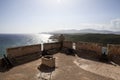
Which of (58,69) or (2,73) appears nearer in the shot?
(2,73)

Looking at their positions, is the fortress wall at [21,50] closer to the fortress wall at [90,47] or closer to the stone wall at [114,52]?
the fortress wall at [90,47]

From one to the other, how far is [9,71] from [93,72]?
599cm

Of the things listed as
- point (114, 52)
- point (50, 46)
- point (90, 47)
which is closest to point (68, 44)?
point (50, 46)

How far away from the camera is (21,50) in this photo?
10922mm

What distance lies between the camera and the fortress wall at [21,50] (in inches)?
394

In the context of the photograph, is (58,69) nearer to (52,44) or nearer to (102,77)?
(102,77)

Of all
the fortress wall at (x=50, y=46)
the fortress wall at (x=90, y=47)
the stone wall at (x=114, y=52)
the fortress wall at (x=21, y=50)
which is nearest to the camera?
the fortress wall at (x=21, y=50)

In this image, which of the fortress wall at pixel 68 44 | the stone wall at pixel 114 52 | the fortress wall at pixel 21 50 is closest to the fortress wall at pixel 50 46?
the fortress wall at pixel 68 44

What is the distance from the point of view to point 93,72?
8.40 m

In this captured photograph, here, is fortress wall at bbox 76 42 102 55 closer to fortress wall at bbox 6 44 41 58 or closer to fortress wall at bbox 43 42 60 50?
fortress wall at bbox 43 42 60 50

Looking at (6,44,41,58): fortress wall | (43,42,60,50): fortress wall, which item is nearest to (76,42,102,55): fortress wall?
(43,42,60,50): fortress wall

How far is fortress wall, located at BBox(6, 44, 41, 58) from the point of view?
10013mm

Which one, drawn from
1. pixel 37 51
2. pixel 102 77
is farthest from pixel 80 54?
pixel 102 77

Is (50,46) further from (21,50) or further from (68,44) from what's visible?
(21,50)
